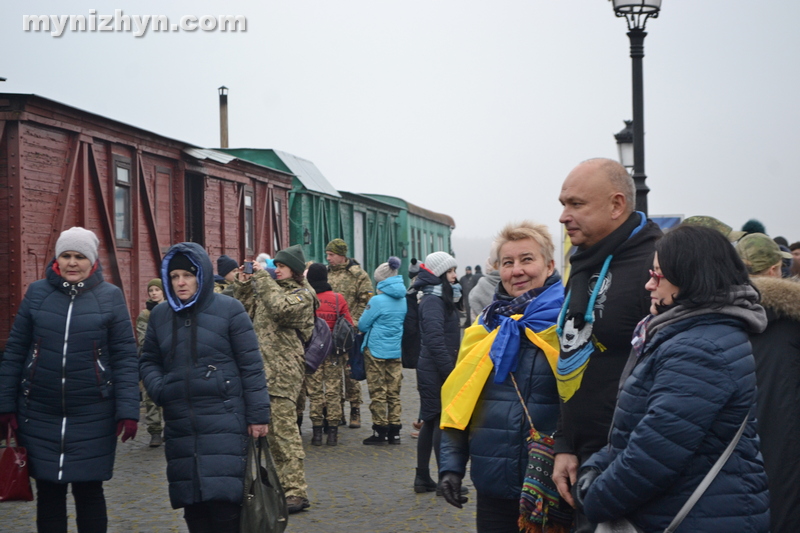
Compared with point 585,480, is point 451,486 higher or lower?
lower

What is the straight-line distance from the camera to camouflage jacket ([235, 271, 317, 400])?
23.0 feet

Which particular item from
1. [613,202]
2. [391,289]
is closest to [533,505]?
[613,202]

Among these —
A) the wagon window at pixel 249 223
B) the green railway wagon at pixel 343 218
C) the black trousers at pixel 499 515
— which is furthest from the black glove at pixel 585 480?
the green railway wagon at pixel 343 218

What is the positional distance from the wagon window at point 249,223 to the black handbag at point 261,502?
56.9 ft

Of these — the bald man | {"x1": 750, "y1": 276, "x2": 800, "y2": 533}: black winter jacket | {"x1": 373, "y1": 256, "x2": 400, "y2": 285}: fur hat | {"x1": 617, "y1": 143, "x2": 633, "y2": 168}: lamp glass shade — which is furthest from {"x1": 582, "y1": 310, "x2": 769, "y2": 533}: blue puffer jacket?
{"x1": 617, "y1": 143, "x2": 633, "y2": 168}: lamp glass shade

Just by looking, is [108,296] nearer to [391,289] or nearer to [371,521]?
[371,521]

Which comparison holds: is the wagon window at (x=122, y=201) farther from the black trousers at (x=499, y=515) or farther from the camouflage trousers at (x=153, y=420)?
the black trousers at (x=499, y=515)

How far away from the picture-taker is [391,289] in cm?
1014

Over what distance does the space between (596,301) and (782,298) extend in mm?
804

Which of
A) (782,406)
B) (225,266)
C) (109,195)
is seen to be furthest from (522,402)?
(109,195)

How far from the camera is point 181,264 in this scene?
495cm

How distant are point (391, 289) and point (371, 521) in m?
3.84

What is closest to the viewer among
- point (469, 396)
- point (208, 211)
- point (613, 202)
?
point (613, 202)

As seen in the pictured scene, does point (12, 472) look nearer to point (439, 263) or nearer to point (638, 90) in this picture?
point (439, 263)
